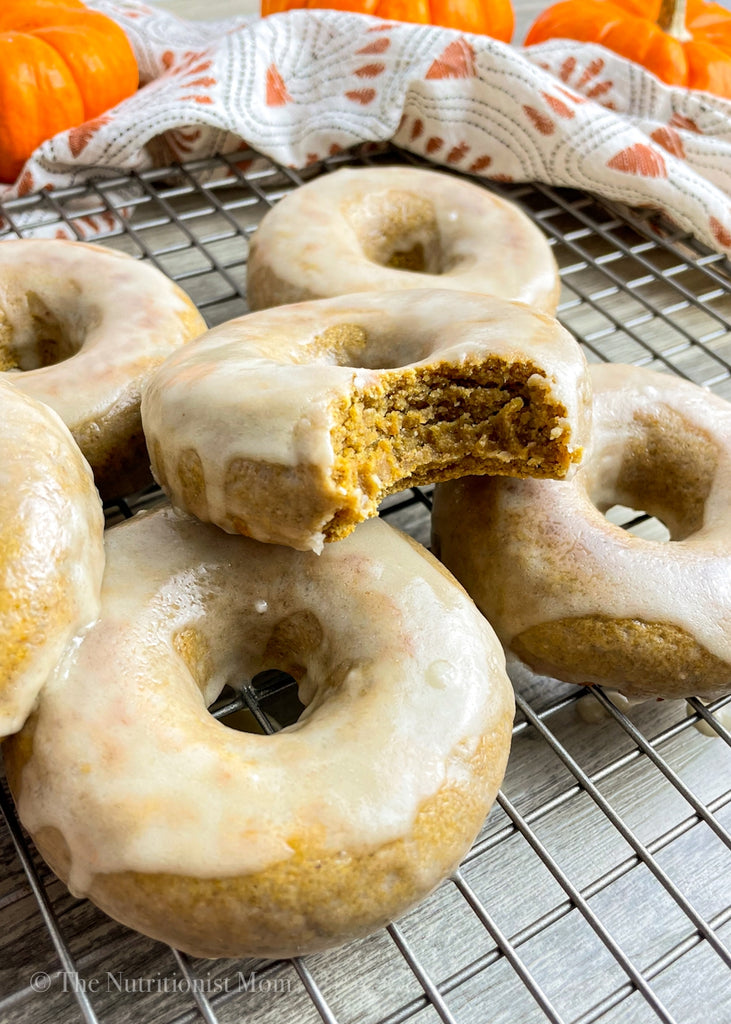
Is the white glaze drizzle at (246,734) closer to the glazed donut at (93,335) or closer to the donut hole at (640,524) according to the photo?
the glazed donut at (93,335)

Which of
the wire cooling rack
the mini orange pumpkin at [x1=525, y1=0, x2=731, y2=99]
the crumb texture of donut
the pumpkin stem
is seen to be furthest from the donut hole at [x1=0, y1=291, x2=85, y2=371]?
the pumpkin stem

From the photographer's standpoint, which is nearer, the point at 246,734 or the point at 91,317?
the point at 246,734

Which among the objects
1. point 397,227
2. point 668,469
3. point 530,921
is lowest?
point 530,921

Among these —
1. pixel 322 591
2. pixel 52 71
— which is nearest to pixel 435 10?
pixel 52 71

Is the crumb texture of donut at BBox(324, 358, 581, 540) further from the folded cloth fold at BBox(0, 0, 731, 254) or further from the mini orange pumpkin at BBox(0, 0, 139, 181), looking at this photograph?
the mini orange pumpkin at BBox(0, 0, 139, 181)

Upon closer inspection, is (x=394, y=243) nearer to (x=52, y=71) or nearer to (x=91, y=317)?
(x=91, y=317)

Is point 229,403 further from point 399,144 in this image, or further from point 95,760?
point 399,144

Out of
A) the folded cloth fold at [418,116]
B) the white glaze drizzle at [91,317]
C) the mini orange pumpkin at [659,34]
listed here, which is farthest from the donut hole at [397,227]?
the mini orange pumpkin at [659,34]
